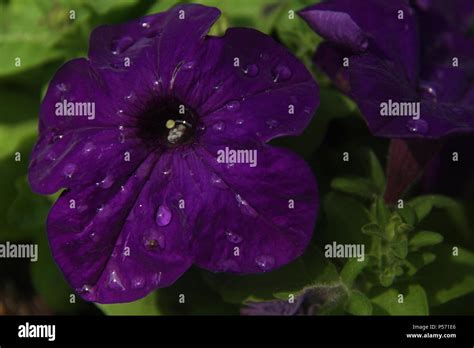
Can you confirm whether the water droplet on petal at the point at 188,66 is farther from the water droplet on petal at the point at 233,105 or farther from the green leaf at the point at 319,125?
the green leaf at the point at 319,125

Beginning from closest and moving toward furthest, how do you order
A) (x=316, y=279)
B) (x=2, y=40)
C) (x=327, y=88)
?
1. (x=316, y=279)
2. (x=327, y=88)
3. (x=2, y=40)

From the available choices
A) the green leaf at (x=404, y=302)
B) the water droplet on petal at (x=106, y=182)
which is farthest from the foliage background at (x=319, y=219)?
the water droplet on petal at (x=106, y=182)

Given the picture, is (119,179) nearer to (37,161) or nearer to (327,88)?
(37,161)

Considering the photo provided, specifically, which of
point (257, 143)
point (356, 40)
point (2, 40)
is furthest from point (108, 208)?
point (2, 40)

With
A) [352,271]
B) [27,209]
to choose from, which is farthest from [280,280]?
[27,209]

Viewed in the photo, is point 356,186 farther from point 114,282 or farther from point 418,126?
point 114,282
